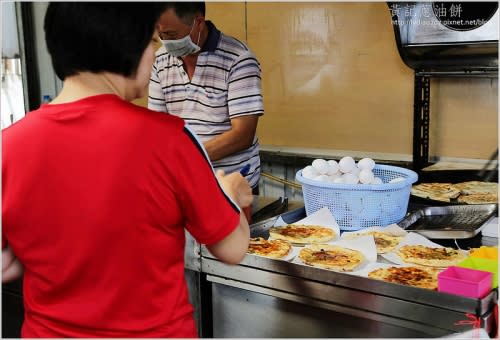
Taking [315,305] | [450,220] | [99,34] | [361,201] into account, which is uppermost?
[99,34]

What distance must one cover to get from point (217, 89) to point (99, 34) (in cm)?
166

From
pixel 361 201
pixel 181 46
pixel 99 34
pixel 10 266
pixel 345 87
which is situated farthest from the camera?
pixel 345 87

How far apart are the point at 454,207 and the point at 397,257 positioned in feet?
1.99

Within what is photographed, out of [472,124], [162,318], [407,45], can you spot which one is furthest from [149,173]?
[472,124]

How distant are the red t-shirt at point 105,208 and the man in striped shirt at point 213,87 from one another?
1.49m

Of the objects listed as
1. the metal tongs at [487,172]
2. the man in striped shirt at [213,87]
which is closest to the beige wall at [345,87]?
the metal tongs at [487,172]

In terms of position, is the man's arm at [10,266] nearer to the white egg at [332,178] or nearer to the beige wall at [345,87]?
the white egg at [332,178]

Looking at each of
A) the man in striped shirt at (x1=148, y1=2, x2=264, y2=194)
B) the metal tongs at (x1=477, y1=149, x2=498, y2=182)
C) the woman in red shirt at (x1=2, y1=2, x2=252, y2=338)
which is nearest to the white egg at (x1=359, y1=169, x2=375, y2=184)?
the man in striped shirt at (x1=148, y1=2, x2=264, y2=194)

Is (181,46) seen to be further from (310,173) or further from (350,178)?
(350,178)

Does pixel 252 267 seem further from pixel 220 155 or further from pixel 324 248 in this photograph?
A: pixel 220 155

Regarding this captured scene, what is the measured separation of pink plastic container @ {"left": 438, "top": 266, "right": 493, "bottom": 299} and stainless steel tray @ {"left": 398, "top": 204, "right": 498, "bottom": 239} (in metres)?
0.51

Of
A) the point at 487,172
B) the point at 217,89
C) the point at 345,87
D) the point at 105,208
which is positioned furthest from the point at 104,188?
the point at 345,87

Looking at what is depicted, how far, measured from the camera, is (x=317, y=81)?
13.1 feet

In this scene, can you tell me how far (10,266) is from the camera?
4.18ft
